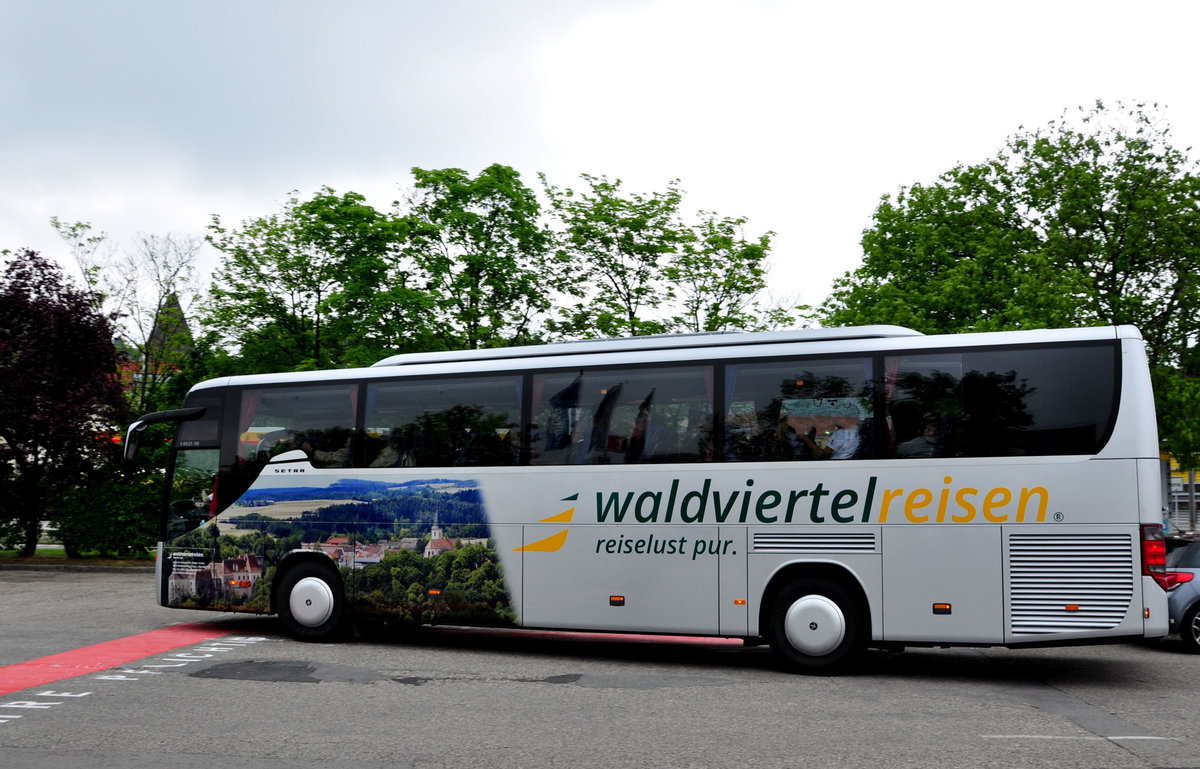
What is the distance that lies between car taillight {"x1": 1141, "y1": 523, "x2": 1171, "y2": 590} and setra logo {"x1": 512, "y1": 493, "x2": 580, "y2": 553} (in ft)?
18.5

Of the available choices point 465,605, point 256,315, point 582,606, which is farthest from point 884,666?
point 256,315

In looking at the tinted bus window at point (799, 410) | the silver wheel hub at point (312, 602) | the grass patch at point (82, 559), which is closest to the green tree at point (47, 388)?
the grass patch at point (82, 559)

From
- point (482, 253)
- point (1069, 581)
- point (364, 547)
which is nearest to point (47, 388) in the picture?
point (482, 253)

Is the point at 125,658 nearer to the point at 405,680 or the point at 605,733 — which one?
the point at 405,680

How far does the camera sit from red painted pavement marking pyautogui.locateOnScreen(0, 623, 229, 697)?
9.88 metres

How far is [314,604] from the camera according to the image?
42.1 ft

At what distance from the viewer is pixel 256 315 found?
2802 cm

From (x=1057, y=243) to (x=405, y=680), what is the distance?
2810cm

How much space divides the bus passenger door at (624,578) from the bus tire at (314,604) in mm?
2548

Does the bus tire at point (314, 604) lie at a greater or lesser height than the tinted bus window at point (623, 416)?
lesser

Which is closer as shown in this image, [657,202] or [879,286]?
[657,202]

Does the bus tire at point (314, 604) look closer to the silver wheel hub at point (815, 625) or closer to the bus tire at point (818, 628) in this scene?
the bus tire at point (818, 628)

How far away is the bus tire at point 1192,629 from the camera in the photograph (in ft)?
40.9

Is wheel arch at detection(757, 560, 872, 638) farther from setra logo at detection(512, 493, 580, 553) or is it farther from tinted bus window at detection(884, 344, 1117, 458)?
setra logo at detection(512, 493, 580, 553)
